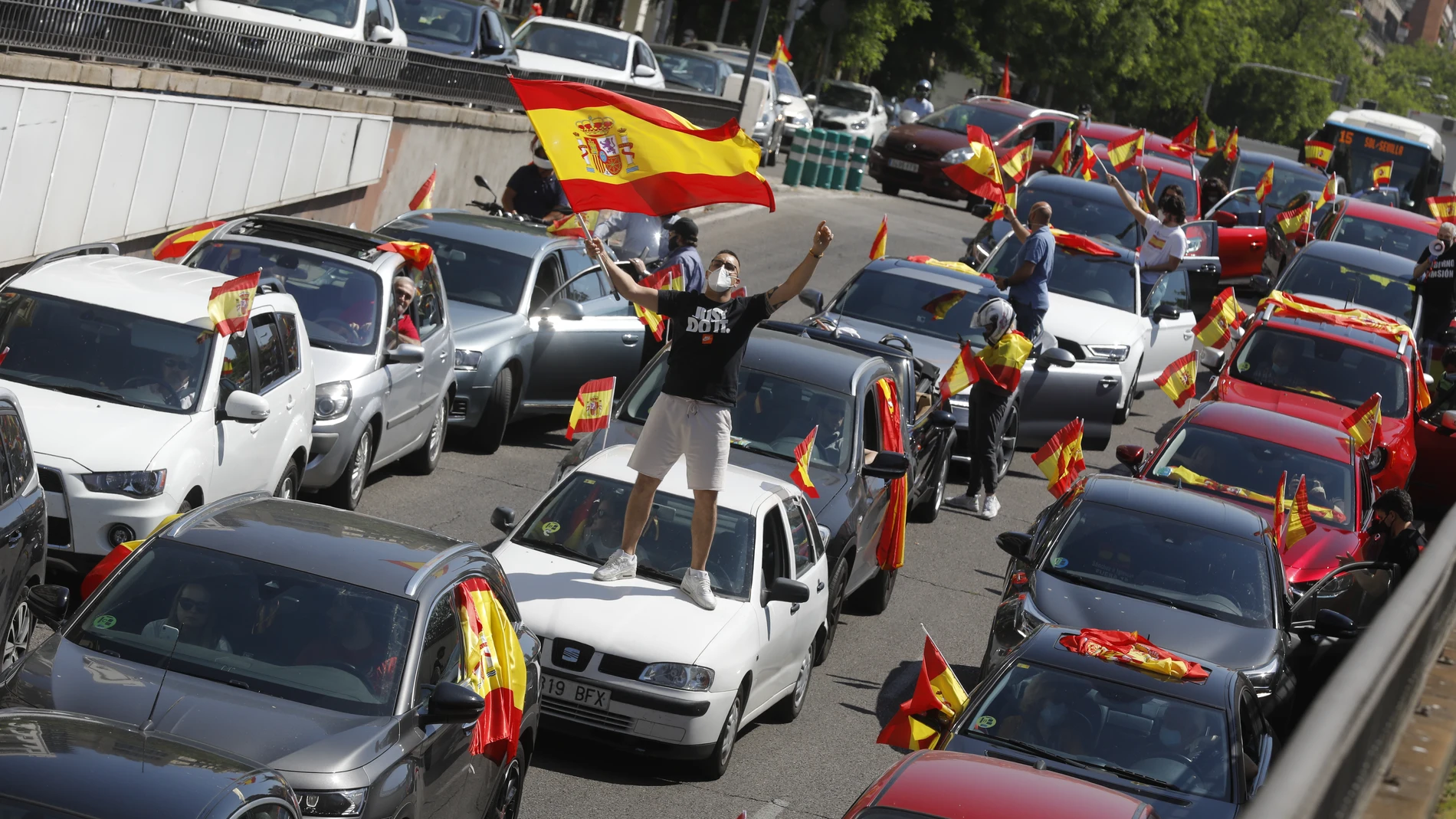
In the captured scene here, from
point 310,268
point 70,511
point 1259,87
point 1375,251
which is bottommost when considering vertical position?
point 70,511

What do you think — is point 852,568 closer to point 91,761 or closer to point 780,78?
point 91,761

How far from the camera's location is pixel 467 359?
15.4 m

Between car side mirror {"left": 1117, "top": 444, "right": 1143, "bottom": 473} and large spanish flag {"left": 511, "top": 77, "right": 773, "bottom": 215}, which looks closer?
large spanish flag {"left": 511, "top": 77, "right": 773, "bottom": 215}

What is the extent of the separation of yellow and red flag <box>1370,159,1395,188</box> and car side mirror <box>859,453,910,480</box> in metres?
26.5

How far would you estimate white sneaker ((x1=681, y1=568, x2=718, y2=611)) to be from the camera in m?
10.1

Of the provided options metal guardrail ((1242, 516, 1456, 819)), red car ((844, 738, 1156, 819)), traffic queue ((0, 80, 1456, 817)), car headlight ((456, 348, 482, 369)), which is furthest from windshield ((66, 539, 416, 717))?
car headlight ((456, 348, 482, 369))

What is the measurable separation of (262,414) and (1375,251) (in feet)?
57.0

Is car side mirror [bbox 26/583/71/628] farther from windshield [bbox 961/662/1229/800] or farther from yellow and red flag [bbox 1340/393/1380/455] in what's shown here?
yellow and red flag [bbox 1340/393/1380/455]

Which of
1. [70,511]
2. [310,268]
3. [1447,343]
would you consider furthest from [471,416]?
[1447,343]

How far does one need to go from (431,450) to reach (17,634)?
A: 254 inches

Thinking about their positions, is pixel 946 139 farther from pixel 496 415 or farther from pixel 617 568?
pixel 617 568

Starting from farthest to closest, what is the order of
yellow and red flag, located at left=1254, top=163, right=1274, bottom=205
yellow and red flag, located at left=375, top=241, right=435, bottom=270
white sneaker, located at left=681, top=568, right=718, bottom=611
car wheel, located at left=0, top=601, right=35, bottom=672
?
yellow and red flag, located at left=1254, top=163, right=1274, bottom=205, yellow and red flag, located at left=375, top=241, right=435, bottom=270, white sneaker, located at left=681, top=568, right=718, bottom=611, car wheel, located at left=0, top=601, right=35, bottom=672

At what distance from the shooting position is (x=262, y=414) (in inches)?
424

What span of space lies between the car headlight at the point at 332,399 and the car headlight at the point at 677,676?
4.04 metres
